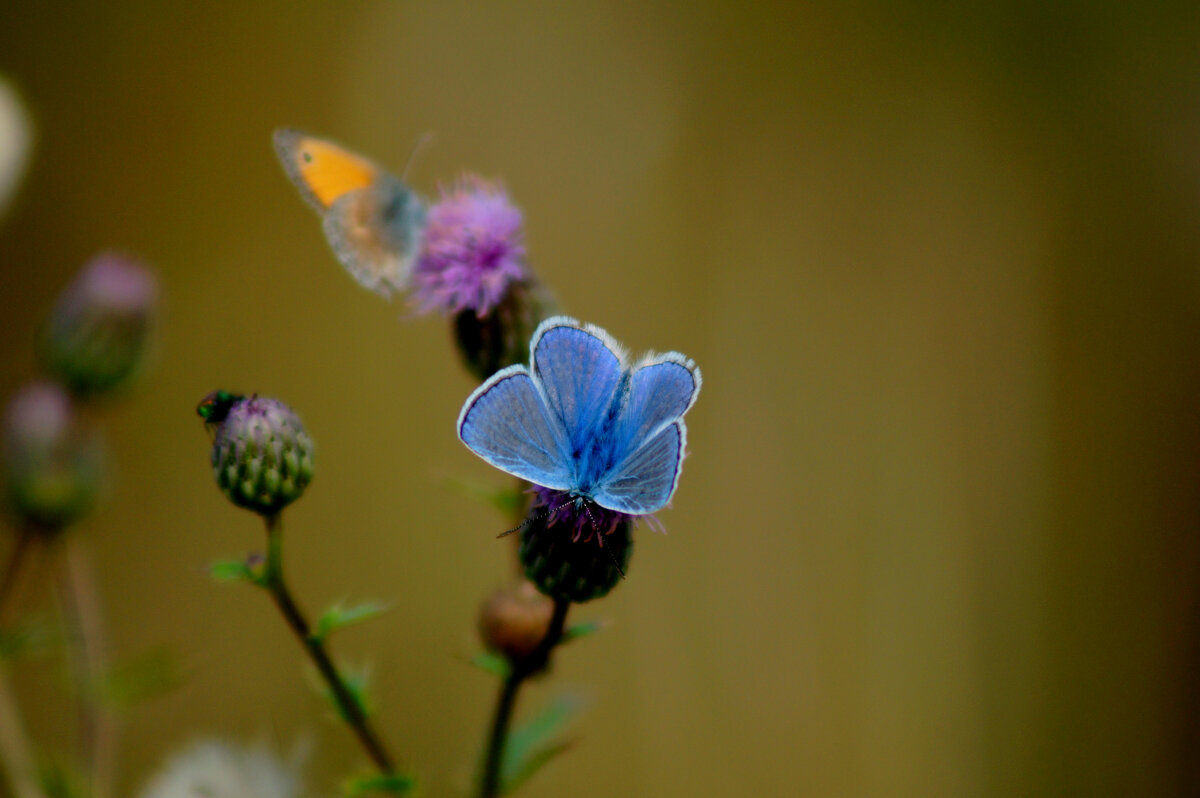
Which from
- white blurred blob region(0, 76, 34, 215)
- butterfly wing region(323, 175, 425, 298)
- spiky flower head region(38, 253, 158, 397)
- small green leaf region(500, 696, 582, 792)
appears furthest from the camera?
white blurred blob region(0, 76, 34, 215)

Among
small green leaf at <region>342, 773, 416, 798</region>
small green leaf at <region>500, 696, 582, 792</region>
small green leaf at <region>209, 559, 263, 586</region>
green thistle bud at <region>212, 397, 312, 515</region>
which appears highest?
green thistle bud at <region>212, 397, 312, 515</region>

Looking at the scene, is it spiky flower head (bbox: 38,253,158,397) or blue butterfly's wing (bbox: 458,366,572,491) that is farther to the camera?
spiky flower head (bbox: 38,253,158,397)

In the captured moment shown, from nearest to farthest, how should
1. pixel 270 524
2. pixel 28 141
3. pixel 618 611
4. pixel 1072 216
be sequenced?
pixel 270 524 → pixel 28 141 → pixel 618 611 → pixel 1072 216

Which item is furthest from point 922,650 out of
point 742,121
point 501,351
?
point 501,351

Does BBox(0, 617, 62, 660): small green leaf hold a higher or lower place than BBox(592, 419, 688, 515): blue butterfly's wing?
lower

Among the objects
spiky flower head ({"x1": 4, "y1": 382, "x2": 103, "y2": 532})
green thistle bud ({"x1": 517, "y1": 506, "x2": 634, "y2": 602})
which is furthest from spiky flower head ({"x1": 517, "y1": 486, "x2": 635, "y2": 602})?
spiky flower head ({"x1": 4, "y1": 382, "x2": 103, "y2": 532})

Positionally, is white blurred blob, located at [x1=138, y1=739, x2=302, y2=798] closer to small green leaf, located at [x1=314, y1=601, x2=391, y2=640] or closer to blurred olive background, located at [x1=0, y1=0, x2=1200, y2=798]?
small green leaf, located at [x1=314, y1=601, x2=391, y2=640]

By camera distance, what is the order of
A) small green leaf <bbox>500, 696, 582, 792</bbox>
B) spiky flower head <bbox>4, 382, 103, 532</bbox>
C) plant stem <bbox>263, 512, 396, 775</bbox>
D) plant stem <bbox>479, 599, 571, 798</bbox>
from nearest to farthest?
plant stem <bbox>263, 512, 396, 775</bbox> → plant stem <bbox>479, 599, 571, 798</bbox> → small green leaf <bbox>500, 696, 582, 792</bbox> → spiky flower head <bbox>4, 382, 103, 532</bbox>

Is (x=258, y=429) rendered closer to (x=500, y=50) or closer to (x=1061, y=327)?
(x=500, y=50)
